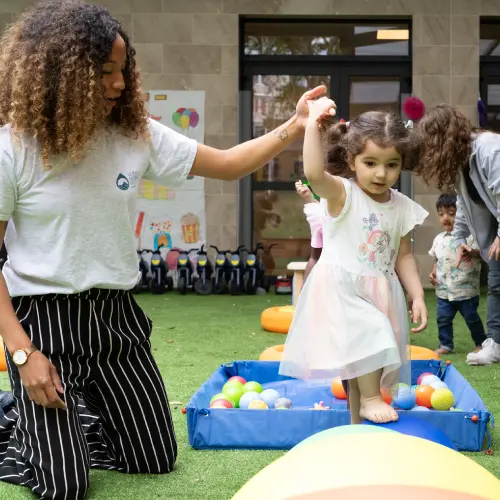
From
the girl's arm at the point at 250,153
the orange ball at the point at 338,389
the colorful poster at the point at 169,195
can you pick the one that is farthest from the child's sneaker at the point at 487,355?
the colorful poster at the point at 169,195

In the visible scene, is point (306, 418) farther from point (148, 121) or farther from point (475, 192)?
point (475, 192)

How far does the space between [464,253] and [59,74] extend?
3432 millimetres

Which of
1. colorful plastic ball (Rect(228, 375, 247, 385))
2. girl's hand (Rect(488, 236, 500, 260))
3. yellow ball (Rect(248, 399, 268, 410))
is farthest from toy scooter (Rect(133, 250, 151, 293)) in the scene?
yellow ball (Rect(248, 399, 268, 410))

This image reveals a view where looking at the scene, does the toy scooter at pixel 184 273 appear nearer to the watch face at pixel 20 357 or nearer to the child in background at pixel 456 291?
the child in background at pixel 456 291

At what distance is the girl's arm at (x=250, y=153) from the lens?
118 inches

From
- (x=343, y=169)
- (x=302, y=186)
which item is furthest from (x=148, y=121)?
(x=302, y=186)

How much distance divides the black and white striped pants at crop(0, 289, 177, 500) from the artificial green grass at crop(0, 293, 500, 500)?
0.27ft

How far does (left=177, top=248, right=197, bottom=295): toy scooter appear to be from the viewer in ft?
30.1

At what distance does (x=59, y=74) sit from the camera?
104 inches

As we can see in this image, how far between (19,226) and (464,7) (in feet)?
26.3

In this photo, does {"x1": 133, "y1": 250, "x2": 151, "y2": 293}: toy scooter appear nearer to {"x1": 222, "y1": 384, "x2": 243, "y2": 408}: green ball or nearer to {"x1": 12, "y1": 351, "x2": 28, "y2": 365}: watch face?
{"x1": 222, "y1": 384, "x2": 243, "y2": 408}: green ball

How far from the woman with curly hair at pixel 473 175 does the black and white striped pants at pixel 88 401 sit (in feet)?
6.05

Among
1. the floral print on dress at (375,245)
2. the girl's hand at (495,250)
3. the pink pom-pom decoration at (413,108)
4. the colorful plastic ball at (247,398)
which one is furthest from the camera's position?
the girl's hand at (495,250)

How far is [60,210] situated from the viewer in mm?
2725
